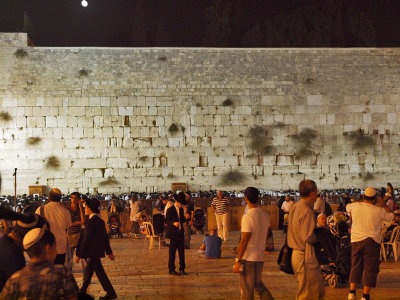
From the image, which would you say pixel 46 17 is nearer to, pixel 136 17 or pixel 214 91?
pixel 136 17

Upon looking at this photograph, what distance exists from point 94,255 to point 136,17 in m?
31.2

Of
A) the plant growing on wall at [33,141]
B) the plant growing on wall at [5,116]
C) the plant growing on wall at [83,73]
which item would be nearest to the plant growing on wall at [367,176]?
the plant growing on wall at [83,73]

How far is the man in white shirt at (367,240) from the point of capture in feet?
18.7

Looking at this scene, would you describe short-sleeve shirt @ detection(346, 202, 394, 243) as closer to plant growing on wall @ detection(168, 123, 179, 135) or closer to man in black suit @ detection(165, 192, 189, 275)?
man in black suit @ detection(165, 192, 189, 275)

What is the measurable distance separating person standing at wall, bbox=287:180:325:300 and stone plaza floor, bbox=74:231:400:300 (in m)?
1.59

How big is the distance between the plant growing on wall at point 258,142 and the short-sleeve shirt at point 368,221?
1465cm

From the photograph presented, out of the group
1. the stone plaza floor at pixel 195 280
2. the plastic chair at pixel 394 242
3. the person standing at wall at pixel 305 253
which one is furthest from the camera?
the plastic chair at pixel 394 242

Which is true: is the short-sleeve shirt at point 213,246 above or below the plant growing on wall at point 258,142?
below

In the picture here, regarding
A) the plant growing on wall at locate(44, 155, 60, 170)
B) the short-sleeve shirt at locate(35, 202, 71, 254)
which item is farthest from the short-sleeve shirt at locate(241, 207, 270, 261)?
the plant growing on wall at locate(44, 155, 60, 170)

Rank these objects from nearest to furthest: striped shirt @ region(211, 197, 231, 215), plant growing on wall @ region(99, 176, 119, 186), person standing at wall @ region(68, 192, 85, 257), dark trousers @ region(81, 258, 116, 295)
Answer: dark trousers @ region(81, 258, 116, 295) → person standing at wall @ region(68, 192, 85, 257) → striped shirt @ region(211, 197, 231, 215) → plant growing on wall @ region(99, 176, 119, 186)

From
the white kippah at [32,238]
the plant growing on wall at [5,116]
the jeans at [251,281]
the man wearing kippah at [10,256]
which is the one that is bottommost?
the jeans at [251,281]

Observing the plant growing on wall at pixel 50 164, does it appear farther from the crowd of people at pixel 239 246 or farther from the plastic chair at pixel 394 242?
the plastic chair at pixel 394 242

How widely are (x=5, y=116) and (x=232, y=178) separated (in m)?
8.29

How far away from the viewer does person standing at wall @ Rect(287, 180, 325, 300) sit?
184 inches
